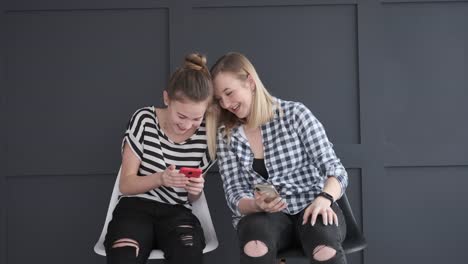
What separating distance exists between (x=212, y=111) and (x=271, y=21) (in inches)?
25.7

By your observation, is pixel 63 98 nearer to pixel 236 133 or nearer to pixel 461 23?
pixel 236 133

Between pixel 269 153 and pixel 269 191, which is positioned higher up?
pixel 269 153

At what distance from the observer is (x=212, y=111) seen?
2.27 m

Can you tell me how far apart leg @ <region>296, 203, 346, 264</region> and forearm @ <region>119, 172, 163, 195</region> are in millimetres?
543

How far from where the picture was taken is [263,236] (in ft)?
6.32

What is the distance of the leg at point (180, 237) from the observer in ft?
6.53

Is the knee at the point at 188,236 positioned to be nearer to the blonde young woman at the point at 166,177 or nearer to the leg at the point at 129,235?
the blonde young woman at the point at 166,177

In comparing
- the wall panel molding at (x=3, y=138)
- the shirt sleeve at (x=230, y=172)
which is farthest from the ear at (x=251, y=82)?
the wall panel molding at (x=3, y=138)

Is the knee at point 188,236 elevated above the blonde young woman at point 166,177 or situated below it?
below

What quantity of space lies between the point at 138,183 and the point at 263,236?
1.71 feet

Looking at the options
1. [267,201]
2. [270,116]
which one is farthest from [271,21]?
[267,201]

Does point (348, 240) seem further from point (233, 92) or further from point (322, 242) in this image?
point (233, 92)

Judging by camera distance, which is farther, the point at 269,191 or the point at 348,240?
the point at 348,240

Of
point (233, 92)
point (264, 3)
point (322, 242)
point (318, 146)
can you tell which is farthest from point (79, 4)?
point (322, 242)
